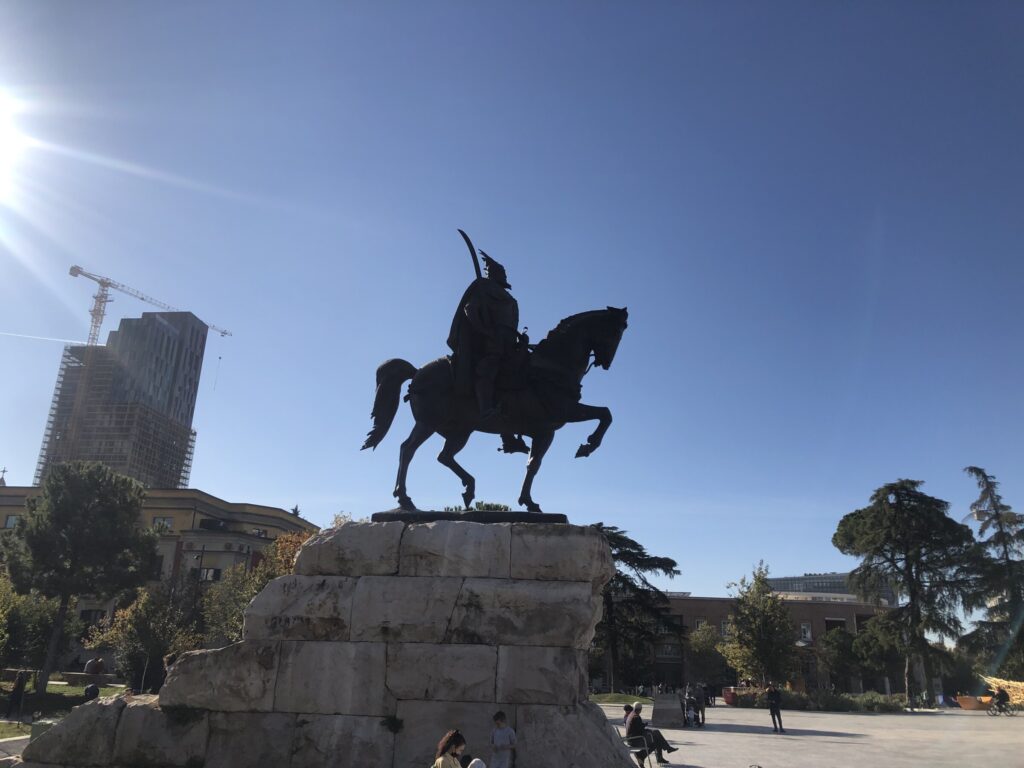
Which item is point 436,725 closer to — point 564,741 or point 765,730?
point 564,741

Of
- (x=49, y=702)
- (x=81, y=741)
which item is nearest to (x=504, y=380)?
(x=81, y=741)

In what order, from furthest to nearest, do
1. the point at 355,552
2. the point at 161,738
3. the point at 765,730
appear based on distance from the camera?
the point at 765,730
the point at 355,552
the point at 161,738

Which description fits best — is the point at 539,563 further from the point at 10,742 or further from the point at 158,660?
the point at 158,660

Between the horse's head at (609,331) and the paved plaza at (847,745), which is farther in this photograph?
the paved plaza at (847,745)

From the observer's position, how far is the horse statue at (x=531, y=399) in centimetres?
984


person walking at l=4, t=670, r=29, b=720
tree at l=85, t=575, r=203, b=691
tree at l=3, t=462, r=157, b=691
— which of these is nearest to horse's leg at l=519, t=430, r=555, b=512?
person walking at l=4, t=670, r=29, b=720

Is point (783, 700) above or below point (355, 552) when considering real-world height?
below

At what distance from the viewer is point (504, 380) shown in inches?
395

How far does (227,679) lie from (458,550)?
2857mm

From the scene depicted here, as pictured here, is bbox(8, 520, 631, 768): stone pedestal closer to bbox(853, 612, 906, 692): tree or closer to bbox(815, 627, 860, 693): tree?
bbox(853, 612, 906, 692): tree

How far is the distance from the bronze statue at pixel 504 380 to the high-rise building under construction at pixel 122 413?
11123 centimetres

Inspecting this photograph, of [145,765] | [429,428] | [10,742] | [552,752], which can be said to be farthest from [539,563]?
[10,742]

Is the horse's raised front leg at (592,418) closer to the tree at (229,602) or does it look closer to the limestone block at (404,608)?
the limestone block at (404,608)

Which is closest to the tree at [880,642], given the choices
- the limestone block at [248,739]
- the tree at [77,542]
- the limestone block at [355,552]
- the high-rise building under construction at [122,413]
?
the tree at [77,542]
